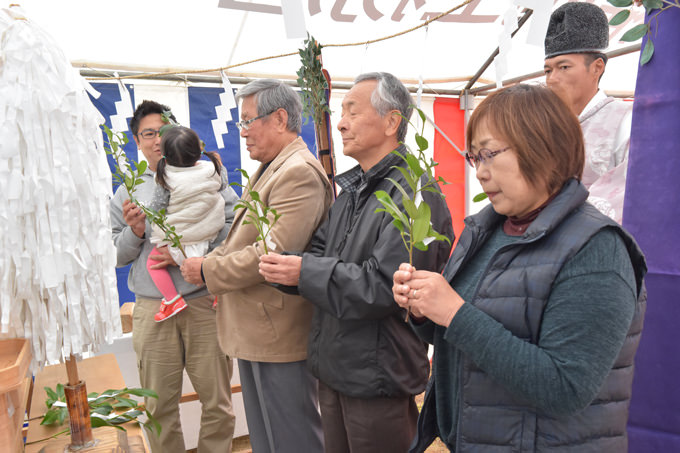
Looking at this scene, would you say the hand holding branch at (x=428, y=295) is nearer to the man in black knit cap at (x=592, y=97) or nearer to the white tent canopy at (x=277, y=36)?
the man in black knit cap at (x=592, y=97)

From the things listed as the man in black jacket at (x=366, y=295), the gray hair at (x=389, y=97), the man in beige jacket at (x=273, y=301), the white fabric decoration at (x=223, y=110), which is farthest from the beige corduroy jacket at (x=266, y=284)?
the white fabric decoration at (x=223, y=110)

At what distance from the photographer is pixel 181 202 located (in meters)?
2.25

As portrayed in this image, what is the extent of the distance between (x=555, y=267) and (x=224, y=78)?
2.82 metres

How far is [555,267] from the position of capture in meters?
0.89

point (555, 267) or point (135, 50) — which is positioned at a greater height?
point (135, 50)

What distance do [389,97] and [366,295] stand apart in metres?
0.69

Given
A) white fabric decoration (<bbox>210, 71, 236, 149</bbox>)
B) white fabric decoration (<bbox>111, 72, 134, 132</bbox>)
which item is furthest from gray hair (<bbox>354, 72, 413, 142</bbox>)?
white fabric decoration (<bbox>111, 72, 134, 132</bbox>)

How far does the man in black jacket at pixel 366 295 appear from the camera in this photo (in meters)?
1.44

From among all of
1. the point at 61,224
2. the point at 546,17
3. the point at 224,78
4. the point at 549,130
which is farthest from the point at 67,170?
the point at 224,78

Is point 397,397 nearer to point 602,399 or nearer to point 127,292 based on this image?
point 602,399

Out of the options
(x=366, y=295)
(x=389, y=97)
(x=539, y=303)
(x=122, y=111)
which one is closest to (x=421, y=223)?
(x=539, y=303)

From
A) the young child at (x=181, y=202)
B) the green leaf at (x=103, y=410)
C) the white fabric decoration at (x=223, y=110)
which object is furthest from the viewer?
the white fabric decoration at (x=223, y=110)

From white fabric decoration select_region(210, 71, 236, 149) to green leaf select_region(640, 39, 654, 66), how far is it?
2335 millimetres

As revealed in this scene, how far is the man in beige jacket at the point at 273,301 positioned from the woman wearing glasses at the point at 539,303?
873mm
